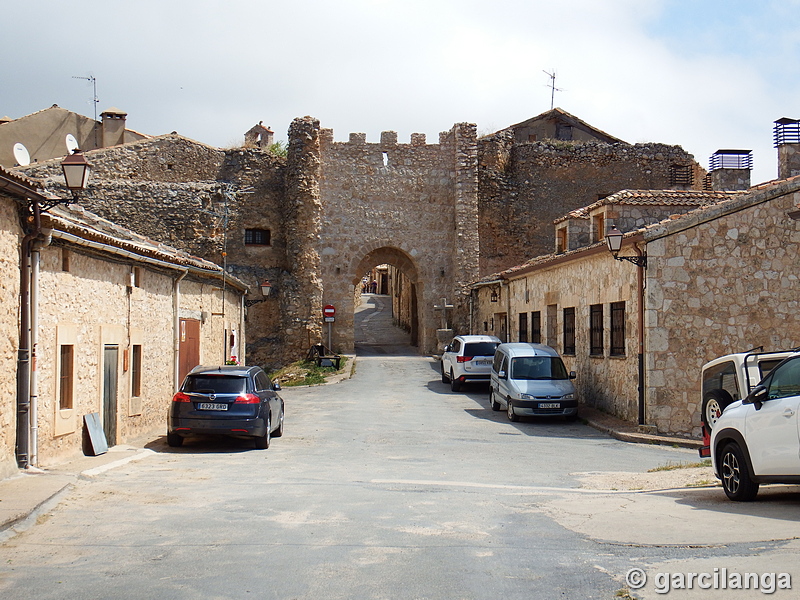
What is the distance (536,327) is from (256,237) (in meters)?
16.2

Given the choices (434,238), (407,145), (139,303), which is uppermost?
(407,145)

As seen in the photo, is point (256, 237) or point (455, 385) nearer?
point (455, 385)

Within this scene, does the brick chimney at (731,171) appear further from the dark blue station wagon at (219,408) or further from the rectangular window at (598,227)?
the dark blue station wagon at (219,408)

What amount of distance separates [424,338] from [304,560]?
1179 inches

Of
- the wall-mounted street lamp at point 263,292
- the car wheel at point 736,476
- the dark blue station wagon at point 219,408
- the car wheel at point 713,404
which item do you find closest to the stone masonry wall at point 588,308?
the car wheel at point 713,404

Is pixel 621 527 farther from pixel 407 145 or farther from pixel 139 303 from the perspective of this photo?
pixel 407 145

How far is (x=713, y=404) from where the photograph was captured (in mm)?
10102

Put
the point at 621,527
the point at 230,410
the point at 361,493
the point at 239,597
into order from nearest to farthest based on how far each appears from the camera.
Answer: the point at 239,597 < the point at 621,527 < the point at 361,493 < the point at 230,410

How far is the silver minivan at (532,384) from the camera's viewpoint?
59.2 feet

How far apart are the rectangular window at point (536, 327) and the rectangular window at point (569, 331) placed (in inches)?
80.8

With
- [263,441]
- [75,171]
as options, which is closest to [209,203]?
[263,441]

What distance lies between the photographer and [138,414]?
14.9 meters

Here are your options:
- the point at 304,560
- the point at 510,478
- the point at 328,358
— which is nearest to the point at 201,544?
the point at 304,560

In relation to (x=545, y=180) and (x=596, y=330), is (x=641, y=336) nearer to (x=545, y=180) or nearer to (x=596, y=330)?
(x=596, y=330)
